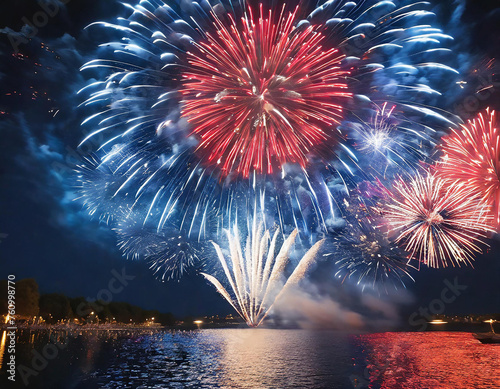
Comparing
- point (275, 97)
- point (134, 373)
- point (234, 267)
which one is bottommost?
point (134, 373)

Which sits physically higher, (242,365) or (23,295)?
(23,295)

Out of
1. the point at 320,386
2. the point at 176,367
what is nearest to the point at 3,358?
the point at 176,367

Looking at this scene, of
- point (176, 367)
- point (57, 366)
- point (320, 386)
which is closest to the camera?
point (320, 386)

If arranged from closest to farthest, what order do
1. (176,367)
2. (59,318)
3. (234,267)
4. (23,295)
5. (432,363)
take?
(176,367), (432,363), (234,267), (23,295), (59,318)

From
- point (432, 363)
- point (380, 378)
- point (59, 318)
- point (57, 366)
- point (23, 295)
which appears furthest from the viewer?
point (59, 318)

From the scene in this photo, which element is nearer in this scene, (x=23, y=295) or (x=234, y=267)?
(x=234, y=267)

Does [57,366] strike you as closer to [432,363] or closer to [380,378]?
[380,378]

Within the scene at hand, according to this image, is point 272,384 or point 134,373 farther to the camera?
point 134,373

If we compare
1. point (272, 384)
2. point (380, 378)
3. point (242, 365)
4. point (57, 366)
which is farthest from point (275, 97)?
point (57, 366)

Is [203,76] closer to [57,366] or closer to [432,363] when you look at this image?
[57,366]
